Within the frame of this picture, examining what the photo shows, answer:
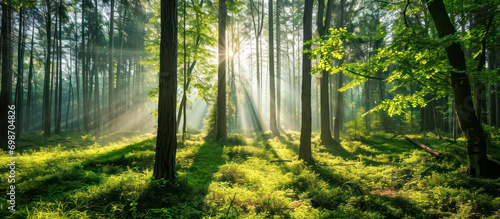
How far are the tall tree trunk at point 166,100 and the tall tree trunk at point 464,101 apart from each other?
6796mm

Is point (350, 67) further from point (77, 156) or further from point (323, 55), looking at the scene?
point (77, 156)

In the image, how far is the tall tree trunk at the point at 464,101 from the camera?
185 inches

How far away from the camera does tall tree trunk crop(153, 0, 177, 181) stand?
14.2 ft

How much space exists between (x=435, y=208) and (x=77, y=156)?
33.9 ft

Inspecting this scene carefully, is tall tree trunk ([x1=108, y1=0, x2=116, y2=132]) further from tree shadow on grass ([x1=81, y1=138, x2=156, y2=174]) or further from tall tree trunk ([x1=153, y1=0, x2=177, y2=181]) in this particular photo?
tall tree trunk ([x1=153, y1=0, x2=177, y2=181])

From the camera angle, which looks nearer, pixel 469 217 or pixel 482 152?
pixel 469 217

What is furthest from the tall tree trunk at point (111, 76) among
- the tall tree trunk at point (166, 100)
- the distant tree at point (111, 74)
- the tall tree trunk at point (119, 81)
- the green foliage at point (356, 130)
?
the green foliage at point (356, 130)

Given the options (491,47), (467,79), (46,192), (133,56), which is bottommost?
(46,192)

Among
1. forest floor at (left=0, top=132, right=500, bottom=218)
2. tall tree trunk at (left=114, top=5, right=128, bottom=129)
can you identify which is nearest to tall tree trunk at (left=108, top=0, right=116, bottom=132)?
tall tree trunk at (left=114, top=5, right=128, bottom=129)

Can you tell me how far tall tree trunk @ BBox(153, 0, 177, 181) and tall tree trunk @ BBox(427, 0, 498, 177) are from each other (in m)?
6.80

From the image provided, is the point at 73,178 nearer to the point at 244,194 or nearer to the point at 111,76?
the point at 244,194

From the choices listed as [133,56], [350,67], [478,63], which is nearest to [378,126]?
[478,63]

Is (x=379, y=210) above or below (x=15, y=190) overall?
below

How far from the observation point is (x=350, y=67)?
16.7 feet
